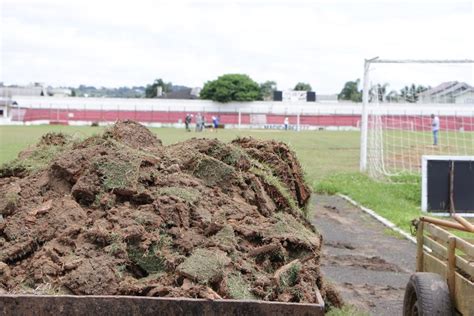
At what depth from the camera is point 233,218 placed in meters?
5.51

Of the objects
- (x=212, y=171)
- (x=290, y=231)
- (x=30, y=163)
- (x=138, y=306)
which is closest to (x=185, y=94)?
(x=30, y=163)

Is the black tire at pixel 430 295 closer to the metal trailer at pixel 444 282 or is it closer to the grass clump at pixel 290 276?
the metal trailer at pixel 444 282

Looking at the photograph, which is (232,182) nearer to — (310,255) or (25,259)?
(310,255)

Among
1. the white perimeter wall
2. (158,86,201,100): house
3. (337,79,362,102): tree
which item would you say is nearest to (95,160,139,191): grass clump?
the white perimeter wall

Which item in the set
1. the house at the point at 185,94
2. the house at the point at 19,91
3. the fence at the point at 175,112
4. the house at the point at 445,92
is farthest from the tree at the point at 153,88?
the house at the point at 445,92

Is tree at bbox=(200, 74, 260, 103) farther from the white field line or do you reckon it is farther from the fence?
the white field line

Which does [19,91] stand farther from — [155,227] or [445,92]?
[155,227]

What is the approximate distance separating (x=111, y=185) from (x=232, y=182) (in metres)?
1.07

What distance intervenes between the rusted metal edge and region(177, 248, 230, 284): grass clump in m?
0.31

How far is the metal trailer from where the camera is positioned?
499cm

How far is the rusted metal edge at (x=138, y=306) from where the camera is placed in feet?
13.7

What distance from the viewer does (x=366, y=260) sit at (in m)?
10.4

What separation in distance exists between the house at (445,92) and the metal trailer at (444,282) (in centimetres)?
1836

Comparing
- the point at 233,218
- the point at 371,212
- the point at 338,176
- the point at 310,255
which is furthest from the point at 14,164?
the point at 338,176
